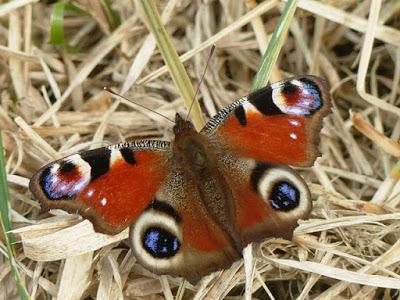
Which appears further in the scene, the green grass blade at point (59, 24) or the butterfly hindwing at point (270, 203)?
the green grass blade at point (59, 24)

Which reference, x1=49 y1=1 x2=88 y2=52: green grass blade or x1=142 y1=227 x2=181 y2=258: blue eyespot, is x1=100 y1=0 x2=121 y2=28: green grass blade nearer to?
x1=49 y1=1 x2=88 y2=52: green grass blade

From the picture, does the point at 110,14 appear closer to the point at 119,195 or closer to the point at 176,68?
the point at 176,68

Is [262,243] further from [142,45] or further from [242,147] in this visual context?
[142,45]

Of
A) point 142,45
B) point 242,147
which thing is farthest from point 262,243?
point 142,45

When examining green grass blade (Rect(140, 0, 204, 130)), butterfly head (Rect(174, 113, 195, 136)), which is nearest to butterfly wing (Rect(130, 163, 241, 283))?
butterfly head (Rect(174, 113, 195, 136))

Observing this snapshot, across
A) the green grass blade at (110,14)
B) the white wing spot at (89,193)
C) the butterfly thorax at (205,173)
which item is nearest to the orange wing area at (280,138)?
the butterfly thorax at (205,173)

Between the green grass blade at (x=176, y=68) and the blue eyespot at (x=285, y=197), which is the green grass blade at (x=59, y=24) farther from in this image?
the blue eyespot at (x=285, y=197)

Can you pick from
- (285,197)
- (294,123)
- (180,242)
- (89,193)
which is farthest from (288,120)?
(89,193)
